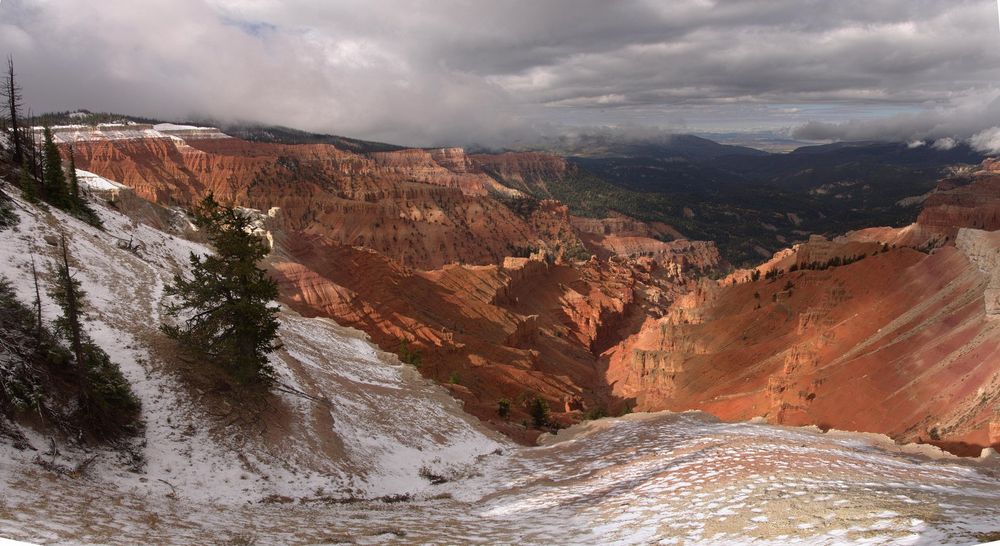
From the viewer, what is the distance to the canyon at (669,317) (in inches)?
1082

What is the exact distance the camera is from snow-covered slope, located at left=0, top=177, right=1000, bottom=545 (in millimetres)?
7934

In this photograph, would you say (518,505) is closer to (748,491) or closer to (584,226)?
(748,491)

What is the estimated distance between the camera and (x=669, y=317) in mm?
64875

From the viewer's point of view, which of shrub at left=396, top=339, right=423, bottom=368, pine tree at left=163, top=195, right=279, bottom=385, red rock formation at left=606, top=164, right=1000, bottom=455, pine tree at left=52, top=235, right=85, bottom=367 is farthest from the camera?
shrub at left=396, top=339, right=423, bottom=368

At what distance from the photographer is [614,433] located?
68.9ft

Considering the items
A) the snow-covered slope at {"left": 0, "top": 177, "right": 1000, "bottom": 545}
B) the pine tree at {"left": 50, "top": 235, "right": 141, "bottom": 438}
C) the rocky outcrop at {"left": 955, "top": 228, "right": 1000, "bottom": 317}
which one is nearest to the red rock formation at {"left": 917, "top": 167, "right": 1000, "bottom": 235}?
the rocky outcrop at {"left": 955, "top": 228, "right": 1000, "bottom": 317}

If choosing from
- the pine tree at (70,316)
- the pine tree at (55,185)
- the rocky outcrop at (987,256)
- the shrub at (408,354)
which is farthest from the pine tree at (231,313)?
the rocky outcrop at (987,256)

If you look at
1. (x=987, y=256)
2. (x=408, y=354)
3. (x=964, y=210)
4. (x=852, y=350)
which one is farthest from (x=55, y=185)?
(x=964, y=210)

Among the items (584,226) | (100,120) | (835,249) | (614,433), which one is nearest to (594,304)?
(835,249)

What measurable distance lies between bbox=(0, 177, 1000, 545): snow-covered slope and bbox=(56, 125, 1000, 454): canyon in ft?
19.3

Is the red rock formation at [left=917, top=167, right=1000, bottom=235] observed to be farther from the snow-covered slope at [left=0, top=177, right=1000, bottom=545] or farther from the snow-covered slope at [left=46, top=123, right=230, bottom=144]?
the snow-covered slope at [left=46, top=123, right=230, bottom=144]

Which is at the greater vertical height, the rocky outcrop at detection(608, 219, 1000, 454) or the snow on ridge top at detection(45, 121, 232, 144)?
the snow on ridge top at detection(45, 121, 232, 144)

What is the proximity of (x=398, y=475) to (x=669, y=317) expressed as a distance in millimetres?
54146

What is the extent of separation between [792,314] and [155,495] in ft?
156
